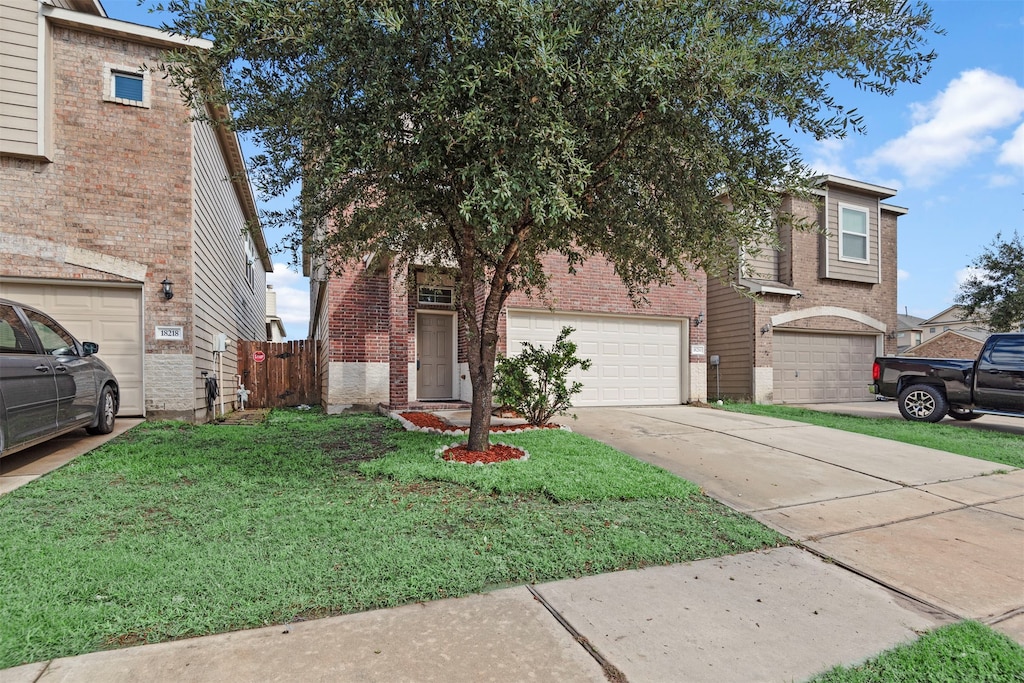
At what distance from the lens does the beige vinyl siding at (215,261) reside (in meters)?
8.80

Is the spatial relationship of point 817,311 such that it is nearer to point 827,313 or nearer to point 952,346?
point 827,313

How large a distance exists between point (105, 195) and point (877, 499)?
10.7 meters

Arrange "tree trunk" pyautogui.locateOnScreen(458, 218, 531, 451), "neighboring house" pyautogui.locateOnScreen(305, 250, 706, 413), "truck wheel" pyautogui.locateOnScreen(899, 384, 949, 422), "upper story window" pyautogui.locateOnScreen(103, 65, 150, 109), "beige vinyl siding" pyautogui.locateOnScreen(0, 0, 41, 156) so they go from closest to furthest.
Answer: "tree trunk" pyautogui.locateOnScreen(458, 218, 531, 451) → "beige vinyl siding" pyautogui.locateOnScreen(0, 0, 41, 156) → "upper story window" pyautogui.locateOnScreen(103, 65, 150, 109) → "truck wheel" pyautogui.locateOnScreen(899, 384, 949, 422) → "neighboring house" pyautogui.locateOnScreen(305, 250, 706, 413)

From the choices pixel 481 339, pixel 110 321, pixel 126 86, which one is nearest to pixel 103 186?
pixel 126 86

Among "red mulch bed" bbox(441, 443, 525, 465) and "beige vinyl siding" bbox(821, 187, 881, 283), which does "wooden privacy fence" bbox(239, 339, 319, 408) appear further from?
"beige vinyl siding" bbox(821, 187, 881, 283)

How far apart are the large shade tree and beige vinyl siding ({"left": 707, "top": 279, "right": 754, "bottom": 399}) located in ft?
27.4

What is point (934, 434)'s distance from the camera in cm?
817

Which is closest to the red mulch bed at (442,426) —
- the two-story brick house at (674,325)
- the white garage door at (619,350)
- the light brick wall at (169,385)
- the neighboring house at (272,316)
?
the two-story brick house at (674,325)

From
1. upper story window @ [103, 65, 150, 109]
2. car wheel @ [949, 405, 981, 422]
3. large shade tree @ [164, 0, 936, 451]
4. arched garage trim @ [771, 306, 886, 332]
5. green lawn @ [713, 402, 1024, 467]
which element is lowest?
green lawn @ [713, 402, 1024, 467]

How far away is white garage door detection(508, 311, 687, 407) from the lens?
10867mm

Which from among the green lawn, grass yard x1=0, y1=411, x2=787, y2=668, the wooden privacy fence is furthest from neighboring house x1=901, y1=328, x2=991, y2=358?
grass yard x1=0, y1=411, x2=787, y2=668

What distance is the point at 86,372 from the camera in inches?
234

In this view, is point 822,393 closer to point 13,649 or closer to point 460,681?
point 460,681

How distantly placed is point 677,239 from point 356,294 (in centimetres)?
653
